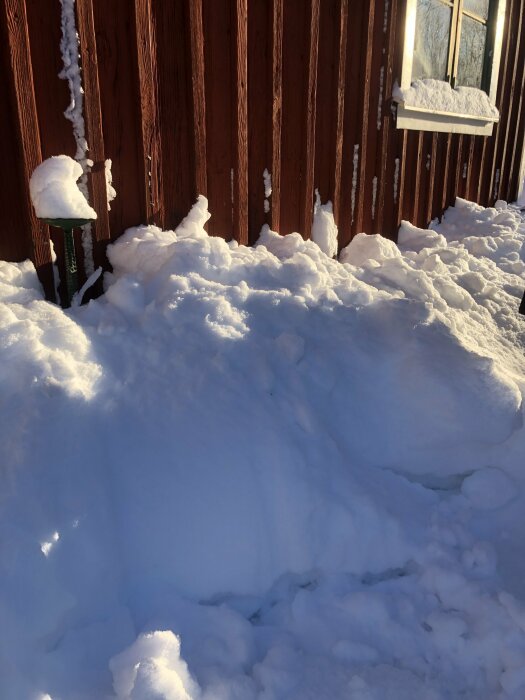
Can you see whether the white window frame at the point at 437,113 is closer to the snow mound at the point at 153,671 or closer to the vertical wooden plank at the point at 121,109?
the vertical wooden plank at the point at 121,109

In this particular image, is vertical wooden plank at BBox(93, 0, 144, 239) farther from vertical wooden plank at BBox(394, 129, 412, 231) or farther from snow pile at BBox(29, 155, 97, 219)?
vertical wooden plank at BBox(394, 129, 412, 231)

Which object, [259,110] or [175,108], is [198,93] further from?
[259,110]

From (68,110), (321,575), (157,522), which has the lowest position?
(321,575)

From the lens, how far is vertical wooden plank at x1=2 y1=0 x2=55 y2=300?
1.97 metres

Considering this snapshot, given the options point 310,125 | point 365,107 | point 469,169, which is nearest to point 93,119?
point 310,125

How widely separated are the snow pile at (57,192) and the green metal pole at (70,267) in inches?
4.1

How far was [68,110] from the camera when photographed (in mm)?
2186

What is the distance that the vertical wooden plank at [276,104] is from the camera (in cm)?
301

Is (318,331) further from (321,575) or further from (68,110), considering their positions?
(68,110)

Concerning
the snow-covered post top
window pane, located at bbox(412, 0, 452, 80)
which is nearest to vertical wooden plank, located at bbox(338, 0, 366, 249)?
window pane, located at bbox(412, 0, 452, 80)

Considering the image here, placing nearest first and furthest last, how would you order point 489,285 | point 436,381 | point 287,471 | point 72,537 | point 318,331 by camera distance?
point 72,537 < point 287,471 < point 436,381 < point 318,331 < point 489,285

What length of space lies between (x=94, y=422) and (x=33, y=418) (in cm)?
16

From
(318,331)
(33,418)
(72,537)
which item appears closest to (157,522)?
(72,537)

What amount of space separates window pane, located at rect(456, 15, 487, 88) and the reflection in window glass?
3.5 inches
